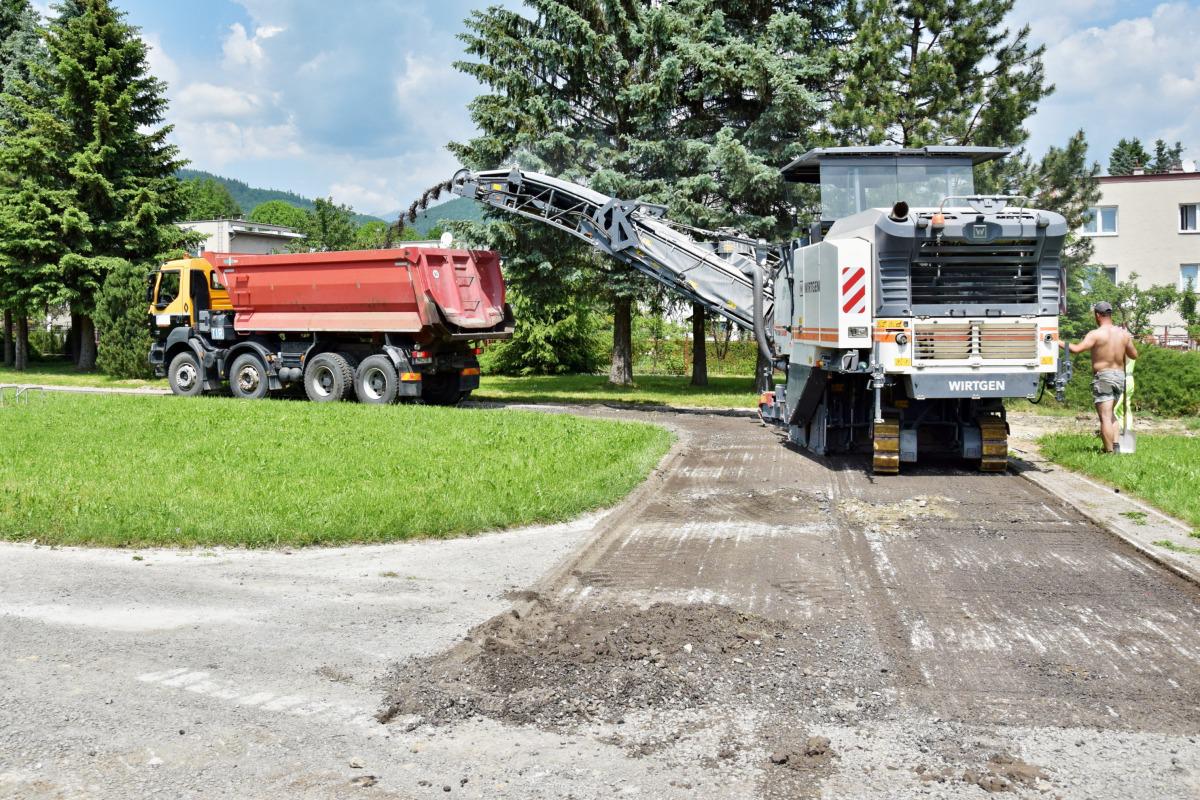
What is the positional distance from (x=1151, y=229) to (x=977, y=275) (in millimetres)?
35146

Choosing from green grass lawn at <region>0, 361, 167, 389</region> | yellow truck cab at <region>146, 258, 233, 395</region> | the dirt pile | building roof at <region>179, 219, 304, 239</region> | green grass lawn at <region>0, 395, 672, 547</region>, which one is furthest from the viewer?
building roof at <region>179, 219, 304, 239</region>

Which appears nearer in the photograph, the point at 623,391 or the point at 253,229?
the point at 623,391

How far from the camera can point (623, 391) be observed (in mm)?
26375

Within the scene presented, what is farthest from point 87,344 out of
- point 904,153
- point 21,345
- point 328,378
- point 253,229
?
point 904,153

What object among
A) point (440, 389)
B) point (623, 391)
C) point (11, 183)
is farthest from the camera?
point (11, 183)

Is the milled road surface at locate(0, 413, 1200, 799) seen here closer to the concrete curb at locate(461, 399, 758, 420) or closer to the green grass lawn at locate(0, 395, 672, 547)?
the green grass lawn at locate(0, 395, 672, 547)

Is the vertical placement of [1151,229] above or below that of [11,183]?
below

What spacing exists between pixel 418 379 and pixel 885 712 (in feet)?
52.9

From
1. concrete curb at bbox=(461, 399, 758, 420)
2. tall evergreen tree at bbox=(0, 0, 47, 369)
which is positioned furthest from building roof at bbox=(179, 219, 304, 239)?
concrete curb at bbox=(461, 399, 758, 420)

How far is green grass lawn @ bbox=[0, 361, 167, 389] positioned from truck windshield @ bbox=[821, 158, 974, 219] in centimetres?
2074

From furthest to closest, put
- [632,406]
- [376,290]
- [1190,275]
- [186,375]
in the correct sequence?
[1190,275], [186,375], [632,406], [376,290]

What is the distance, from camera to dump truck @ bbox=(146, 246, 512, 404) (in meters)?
20.0

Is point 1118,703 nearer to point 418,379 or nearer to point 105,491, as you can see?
point 105,491

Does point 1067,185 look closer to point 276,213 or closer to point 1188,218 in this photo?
point 1188,218
